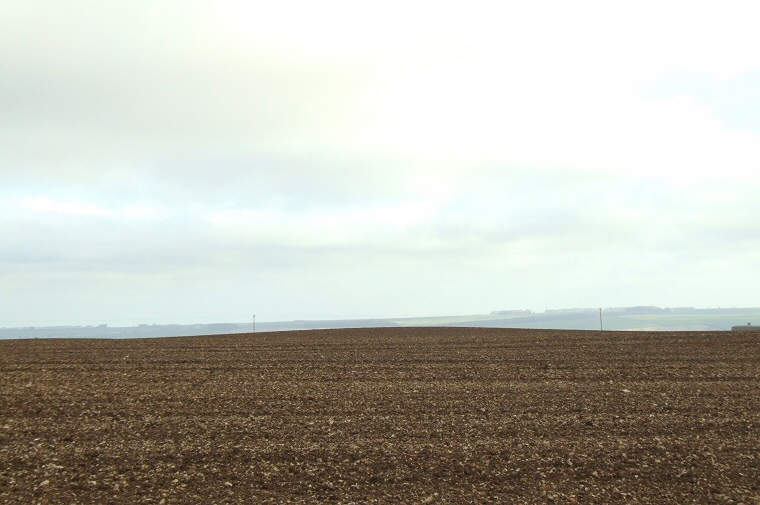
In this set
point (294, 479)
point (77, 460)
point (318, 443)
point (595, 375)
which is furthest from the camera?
point (595, 375)

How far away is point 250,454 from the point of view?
1130 cm

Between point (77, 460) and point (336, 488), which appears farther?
point (77, 460)

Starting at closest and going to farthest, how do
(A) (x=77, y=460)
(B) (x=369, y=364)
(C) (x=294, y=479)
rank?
(C) (x=294, y=479) < (A) (x=77, y=460) < (B) (x=369, y=364)

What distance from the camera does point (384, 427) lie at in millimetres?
12859

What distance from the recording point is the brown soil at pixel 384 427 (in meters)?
9.80

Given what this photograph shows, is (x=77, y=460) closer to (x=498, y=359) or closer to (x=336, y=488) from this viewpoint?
(x=336, y=488)

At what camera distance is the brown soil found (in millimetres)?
9797

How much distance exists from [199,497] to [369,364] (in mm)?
11199

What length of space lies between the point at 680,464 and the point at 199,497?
768cm

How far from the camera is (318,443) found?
11914mm

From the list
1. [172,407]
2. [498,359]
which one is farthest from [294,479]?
[498,359]

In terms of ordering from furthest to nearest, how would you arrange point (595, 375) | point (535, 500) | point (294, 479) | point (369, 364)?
point (369, 364), point (595, 375), point (294, 479), point (535, 500)

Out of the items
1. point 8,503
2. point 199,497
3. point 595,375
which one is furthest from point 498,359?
point 8,503

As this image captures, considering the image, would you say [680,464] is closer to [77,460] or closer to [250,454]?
[250,454]
